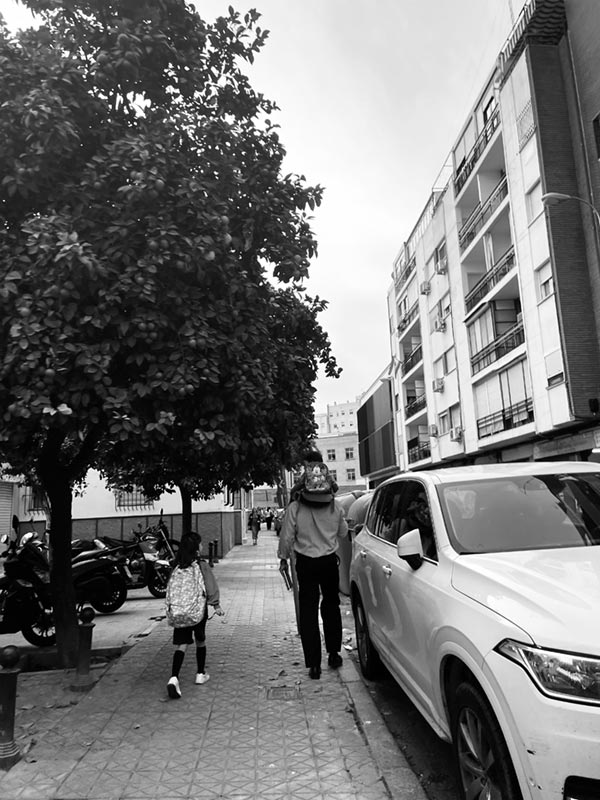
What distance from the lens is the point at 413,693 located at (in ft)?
12.4

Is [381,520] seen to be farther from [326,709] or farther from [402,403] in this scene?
[402,403]

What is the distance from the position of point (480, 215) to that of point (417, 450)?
16.9 meters

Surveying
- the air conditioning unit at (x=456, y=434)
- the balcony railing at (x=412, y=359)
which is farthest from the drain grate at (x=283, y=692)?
the balcony railing at (x=412, y=359)

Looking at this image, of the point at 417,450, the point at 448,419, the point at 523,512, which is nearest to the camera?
the point at 523,512

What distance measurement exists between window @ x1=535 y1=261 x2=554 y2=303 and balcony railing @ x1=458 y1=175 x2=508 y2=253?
4471 mm

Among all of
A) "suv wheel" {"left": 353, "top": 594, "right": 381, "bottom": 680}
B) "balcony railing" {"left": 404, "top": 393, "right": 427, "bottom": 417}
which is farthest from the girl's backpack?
"balcony railing" {"left": 404, "top": 393, "right": 427, "bottom": 417}

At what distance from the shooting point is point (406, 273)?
134ft

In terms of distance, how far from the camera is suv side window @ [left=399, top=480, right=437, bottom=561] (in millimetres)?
3785

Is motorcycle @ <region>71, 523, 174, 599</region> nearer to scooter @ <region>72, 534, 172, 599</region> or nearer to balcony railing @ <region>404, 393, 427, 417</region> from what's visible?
scooter @ <region>72, 534, 172, 599</region>

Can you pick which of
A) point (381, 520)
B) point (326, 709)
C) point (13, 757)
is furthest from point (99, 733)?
point (381, 520)

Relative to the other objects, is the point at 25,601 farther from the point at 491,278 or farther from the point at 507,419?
the point at 491,278

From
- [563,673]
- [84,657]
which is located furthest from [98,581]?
[563,673]

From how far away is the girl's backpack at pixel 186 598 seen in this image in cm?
527

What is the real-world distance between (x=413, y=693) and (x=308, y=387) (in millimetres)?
4360
